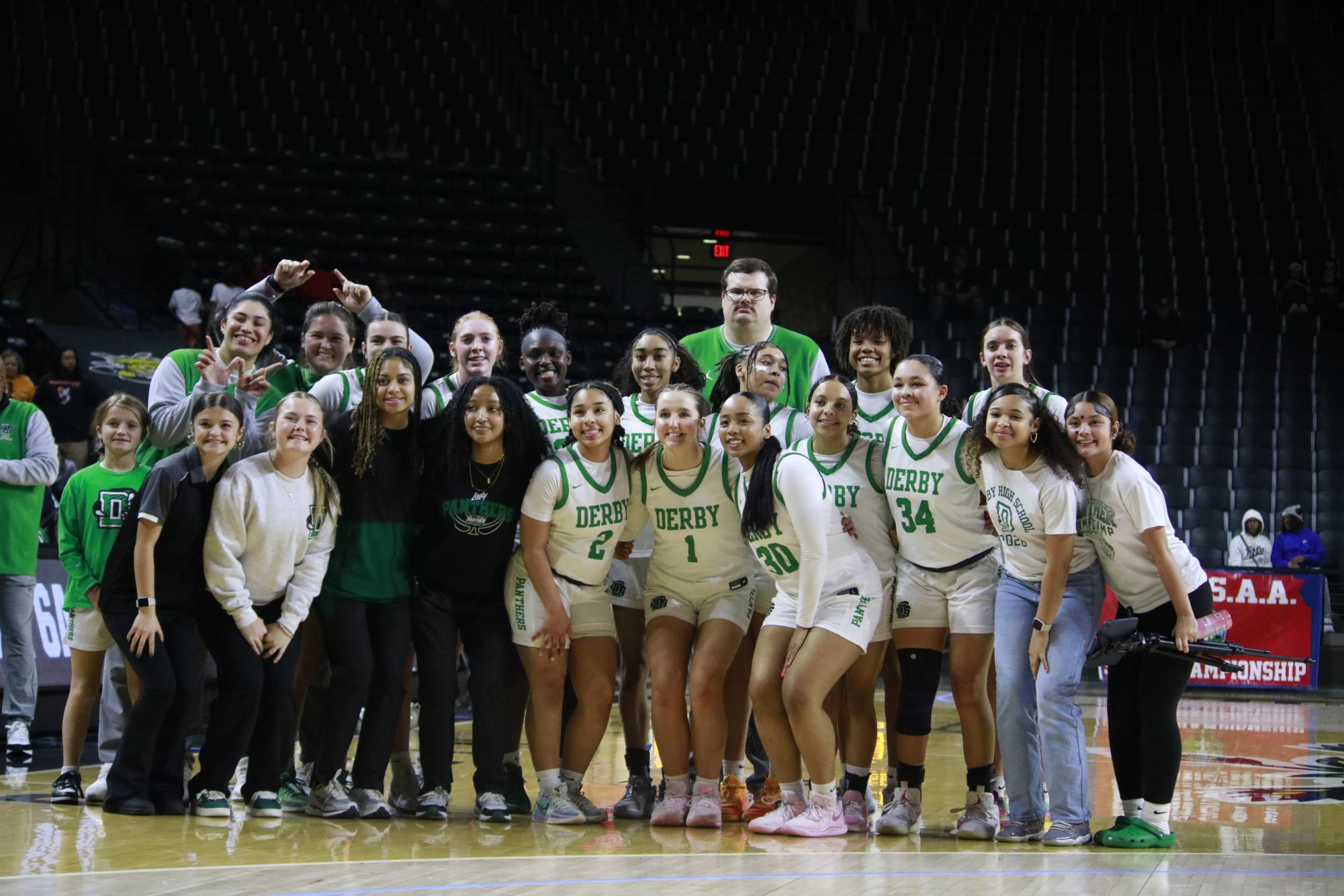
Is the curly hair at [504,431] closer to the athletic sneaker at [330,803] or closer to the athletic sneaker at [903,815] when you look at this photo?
the athletic sneaker at [330,803]

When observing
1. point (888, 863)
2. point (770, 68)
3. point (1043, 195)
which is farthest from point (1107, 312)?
point (888, 863)

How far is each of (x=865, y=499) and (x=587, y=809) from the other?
4.78 feet

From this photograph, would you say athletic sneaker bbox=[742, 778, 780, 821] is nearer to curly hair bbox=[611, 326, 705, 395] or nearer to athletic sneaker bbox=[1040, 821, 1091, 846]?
athletic sneaker bbox=[1040, 821, 1091, 846]

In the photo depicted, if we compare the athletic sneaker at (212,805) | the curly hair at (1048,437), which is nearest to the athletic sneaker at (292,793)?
the athletic sneaker at (212,805)

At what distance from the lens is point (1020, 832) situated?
4777mm

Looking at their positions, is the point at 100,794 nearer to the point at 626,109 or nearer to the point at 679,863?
the point at 679,863

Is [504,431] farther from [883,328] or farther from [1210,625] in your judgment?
[1210,625]

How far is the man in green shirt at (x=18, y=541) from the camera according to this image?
21.3 feet

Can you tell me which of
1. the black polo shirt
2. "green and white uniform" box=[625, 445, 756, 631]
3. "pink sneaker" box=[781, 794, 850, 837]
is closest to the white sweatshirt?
the black polo shirt

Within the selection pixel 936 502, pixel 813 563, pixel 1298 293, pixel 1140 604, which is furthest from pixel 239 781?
pixel 1298 293

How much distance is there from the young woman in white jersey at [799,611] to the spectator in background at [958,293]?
1167 cm

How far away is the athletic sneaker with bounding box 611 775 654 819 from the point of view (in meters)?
5.21

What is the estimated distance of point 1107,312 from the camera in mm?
16719

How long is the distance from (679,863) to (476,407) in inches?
67.7
